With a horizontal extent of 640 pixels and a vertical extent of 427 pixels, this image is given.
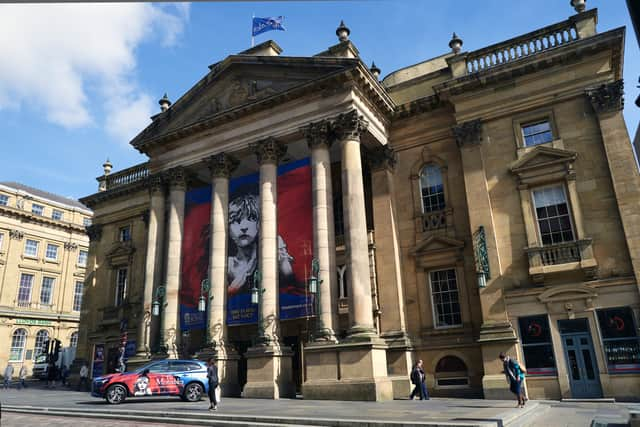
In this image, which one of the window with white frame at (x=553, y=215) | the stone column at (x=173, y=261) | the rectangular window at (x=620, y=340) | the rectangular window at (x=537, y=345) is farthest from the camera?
the stone column at (x=173, y=261)

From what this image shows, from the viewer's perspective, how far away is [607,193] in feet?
60.2

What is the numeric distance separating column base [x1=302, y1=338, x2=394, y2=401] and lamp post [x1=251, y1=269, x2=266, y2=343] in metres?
2.45

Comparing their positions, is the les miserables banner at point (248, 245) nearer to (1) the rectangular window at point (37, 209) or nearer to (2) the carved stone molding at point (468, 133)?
(2) the carved stone molding at point (468, 133)

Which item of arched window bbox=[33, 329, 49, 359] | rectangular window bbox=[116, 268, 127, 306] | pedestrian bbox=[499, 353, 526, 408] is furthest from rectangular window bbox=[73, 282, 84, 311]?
pedestrian bbox=[499, 353, 526, 408]

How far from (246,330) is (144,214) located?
1272 cm

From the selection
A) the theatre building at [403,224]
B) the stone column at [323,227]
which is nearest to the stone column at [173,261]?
the theatre building at [403,224]

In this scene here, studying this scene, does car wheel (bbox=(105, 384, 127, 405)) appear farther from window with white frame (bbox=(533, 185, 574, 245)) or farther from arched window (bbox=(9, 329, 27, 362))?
arched window (bbox=(9, 329, 27, 362))

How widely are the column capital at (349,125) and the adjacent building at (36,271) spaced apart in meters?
39.1

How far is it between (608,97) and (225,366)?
19.9 meters

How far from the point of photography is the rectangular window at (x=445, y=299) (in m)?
20.8

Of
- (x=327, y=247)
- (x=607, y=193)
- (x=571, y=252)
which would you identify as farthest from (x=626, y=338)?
(x=327, y=247)

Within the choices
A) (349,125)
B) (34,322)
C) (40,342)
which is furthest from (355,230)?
(40,342)

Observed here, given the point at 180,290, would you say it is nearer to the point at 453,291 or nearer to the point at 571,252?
the point at 453,291

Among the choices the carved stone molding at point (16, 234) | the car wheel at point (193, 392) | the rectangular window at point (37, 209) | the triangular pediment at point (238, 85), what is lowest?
the car wheel at point (193, 392)
